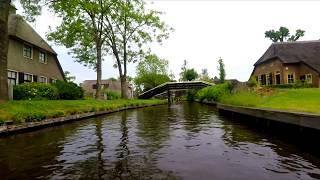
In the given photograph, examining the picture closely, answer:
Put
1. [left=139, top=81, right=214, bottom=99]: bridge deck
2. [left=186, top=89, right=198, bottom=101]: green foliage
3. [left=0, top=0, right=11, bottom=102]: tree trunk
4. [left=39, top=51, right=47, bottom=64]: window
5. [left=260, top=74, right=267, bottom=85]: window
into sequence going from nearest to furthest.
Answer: [left=0, top=0, right=11, bottom=102]: tree trunk
[left=39, top=51, right=47, bottom=64]: window
[left=260, top=74, right=267, bottom=85]: window
[left=139, top=81, right=214, bottom=99]: bridge deck
[left=186, top=89, right=198, bottom=101]: green foliage

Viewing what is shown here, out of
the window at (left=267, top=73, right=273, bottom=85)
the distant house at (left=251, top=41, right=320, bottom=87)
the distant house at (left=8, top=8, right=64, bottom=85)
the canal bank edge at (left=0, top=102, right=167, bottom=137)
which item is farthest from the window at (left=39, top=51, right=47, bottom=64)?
the window at (left=267, top=73, right=273, bottom=85)

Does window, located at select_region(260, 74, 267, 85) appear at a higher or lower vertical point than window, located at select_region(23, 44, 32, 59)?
lower

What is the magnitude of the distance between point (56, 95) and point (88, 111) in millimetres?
4971

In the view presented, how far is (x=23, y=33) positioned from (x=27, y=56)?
246 centimetres

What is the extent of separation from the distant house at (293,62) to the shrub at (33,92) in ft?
110

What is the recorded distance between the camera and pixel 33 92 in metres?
26.2

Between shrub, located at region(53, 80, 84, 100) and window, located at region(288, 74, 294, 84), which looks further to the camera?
window, located at region(288, 74, 294, 84)

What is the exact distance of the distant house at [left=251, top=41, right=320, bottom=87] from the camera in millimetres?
45250

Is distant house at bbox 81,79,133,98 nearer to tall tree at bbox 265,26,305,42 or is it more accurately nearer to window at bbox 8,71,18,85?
tall tree at bbox 265,26,305,42

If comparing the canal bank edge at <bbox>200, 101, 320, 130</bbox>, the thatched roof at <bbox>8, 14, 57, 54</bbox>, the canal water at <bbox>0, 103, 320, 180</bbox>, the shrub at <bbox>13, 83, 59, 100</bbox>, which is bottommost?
the canal water at <bbox>0, 103, 320, 180</bbox>

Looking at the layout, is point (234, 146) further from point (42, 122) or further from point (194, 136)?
point (42, 122)

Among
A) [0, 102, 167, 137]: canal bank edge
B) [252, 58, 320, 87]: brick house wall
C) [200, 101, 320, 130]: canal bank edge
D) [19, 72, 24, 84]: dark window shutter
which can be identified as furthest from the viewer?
[252, 58, 320, 87]: brick house wall

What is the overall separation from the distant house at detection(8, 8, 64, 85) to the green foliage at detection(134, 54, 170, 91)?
52.5 m

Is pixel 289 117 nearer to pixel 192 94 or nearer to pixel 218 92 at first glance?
pixel 218 92
